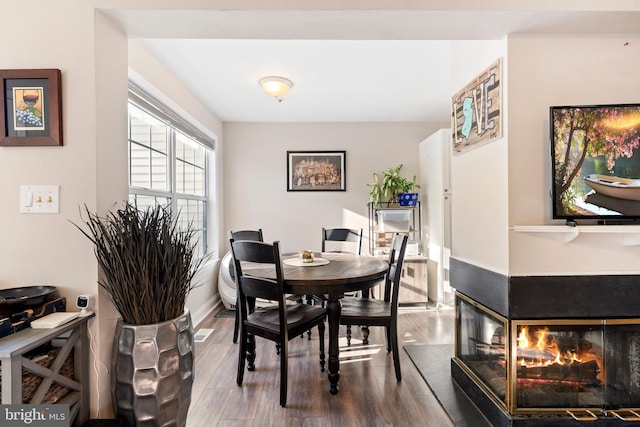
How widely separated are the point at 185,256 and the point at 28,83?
3.22 ft

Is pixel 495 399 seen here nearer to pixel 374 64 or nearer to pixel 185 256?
pixel 185 256

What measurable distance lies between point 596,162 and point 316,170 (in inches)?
118

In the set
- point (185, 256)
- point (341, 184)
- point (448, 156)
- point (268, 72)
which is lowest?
point (185, 256)

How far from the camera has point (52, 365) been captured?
1.12 meters

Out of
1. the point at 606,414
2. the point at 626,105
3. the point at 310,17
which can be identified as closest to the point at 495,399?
the point at 606,414

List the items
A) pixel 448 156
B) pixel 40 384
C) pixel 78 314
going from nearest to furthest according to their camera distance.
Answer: pixel 40 384 < pixel 78 314 < pixel 448 156

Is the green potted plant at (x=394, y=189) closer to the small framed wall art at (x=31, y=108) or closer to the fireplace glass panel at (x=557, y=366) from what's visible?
the fireplace glass panel at (x=557, y=366)

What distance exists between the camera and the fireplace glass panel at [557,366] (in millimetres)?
1489

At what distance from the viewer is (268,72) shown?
2.61 m

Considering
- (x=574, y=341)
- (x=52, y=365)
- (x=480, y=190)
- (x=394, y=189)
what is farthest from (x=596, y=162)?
(x=52, y=365)

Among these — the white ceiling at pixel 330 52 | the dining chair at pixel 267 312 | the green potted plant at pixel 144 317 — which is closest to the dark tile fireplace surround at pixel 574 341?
the dining chair at pixel 267 312

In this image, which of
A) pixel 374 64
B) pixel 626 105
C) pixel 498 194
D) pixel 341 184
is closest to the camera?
pixel 626 105

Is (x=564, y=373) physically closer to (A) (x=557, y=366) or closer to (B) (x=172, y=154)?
(A) (x=557, y=366)

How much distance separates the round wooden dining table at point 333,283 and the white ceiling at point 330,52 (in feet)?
4.44
